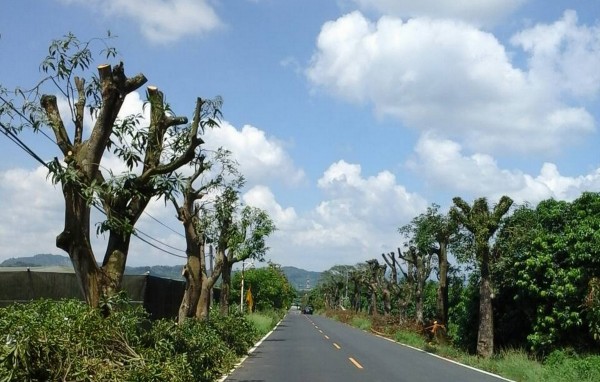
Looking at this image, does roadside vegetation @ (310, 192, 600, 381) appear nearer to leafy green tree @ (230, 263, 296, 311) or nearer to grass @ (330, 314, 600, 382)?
grass @ (330, 314, 600, 382)

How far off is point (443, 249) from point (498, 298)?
29.3 ft

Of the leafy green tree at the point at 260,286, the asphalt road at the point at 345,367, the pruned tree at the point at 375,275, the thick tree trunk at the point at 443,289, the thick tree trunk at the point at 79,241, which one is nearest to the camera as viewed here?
the thick tree trunk at the point at 79,241

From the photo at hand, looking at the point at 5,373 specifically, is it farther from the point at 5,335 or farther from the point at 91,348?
the point at 91,348

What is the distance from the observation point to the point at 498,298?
29.2 meters

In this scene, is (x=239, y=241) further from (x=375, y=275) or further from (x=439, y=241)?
(x=375, y=275)

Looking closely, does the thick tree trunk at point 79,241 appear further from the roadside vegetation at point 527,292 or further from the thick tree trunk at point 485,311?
the thick tree trunk at point 485,311

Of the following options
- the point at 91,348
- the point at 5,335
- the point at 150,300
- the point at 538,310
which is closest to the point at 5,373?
the point at 5,335

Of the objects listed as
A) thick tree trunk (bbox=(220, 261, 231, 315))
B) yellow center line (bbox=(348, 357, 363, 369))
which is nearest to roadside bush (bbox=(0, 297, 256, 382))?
yellow center line (bbox=(348, 357, 363, 369))

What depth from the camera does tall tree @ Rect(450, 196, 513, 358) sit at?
86.5 feet

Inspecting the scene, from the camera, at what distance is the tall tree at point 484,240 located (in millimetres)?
26359

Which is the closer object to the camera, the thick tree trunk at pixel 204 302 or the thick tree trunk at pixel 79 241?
the thick tree trunk at pixel 79 241

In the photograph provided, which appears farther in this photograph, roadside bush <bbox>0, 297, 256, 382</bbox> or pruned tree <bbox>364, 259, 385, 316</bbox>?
pruned tree <bbox>364, 259, 385, 316</bbox>

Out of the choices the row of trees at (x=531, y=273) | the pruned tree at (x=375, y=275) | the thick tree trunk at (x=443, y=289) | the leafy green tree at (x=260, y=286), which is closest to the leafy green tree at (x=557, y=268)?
the row of trees at (x=531, y=273)

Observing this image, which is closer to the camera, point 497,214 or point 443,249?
point 497,214
